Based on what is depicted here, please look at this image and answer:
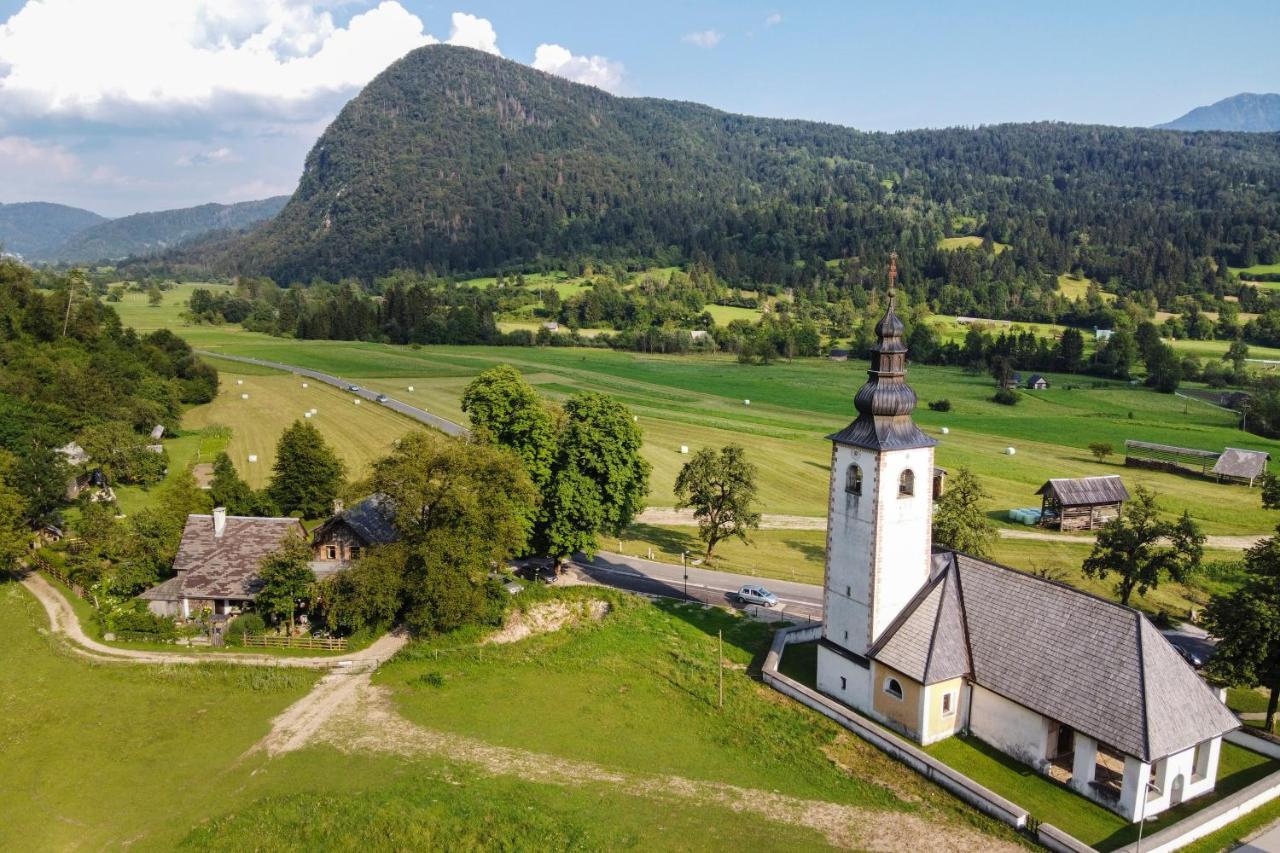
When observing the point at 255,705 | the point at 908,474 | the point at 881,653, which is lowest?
the point at 255,705

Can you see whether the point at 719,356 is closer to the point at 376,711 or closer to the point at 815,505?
the point at 815,505

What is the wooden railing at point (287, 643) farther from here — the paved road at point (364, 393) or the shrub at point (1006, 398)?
the shrub at point (1006, 398)

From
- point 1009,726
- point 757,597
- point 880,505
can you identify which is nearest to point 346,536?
point 757,597

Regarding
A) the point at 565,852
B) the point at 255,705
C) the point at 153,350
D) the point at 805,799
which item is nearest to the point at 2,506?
the point at 255,705

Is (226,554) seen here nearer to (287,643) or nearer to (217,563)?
(217,563)

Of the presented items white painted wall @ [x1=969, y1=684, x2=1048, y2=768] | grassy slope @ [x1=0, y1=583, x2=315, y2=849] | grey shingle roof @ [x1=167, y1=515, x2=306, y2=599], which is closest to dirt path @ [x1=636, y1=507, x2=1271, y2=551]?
grey shingle roof @ [x1=167, y1=515, x2=306, y2=599]

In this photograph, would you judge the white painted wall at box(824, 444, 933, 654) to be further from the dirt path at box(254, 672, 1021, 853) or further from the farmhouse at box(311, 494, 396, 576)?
the farmhouse at box(311, 494, 396, 576)
